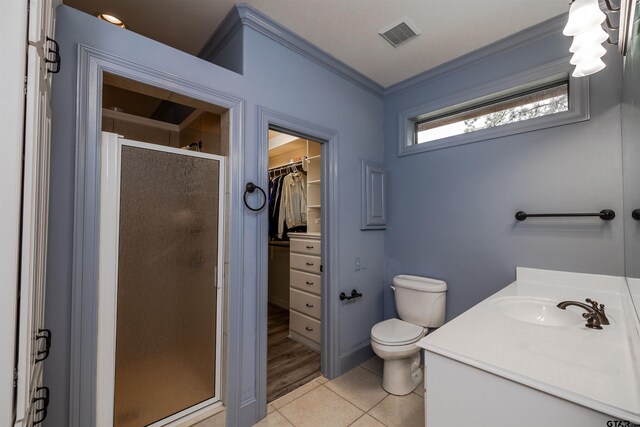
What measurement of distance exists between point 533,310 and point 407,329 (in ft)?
2.89

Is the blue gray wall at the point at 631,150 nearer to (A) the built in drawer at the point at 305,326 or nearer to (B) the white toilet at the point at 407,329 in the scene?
(B) the white toilet at the point at 407,329

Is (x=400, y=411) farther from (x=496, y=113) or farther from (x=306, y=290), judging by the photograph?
(x=496, y=113)

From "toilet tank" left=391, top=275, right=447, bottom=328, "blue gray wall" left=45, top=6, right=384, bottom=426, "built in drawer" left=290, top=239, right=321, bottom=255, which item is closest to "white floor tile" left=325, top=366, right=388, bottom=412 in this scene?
"blue gray wall" left=45, top=6, right=384, bottom=426

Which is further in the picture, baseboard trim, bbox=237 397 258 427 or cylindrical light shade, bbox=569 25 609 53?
baseboard trim, bbox=237 397 258 427

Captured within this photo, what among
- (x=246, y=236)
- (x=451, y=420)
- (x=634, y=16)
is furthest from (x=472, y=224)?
(x=246, y=236)

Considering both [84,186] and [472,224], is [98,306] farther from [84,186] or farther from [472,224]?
[472,224]

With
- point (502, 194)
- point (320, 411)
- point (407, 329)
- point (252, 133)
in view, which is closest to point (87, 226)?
point (252, 133)

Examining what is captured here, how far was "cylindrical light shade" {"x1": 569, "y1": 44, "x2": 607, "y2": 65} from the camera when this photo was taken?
1.17 meters

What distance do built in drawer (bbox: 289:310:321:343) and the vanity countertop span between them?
1703 millimetres

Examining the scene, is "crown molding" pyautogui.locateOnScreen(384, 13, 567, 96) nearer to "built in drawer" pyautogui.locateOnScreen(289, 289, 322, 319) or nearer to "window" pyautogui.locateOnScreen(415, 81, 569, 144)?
"window" pyautogui.locateOnScreen(415, 81, 569, 144)

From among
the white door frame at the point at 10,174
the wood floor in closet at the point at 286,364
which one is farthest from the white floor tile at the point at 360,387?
the white door frame at the point at 10,174

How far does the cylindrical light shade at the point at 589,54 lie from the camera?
1173 mm

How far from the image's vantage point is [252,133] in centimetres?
172

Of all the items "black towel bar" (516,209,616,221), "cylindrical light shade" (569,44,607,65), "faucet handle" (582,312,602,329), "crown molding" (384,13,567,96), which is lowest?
"faucet handle" (582,312,602,329)
